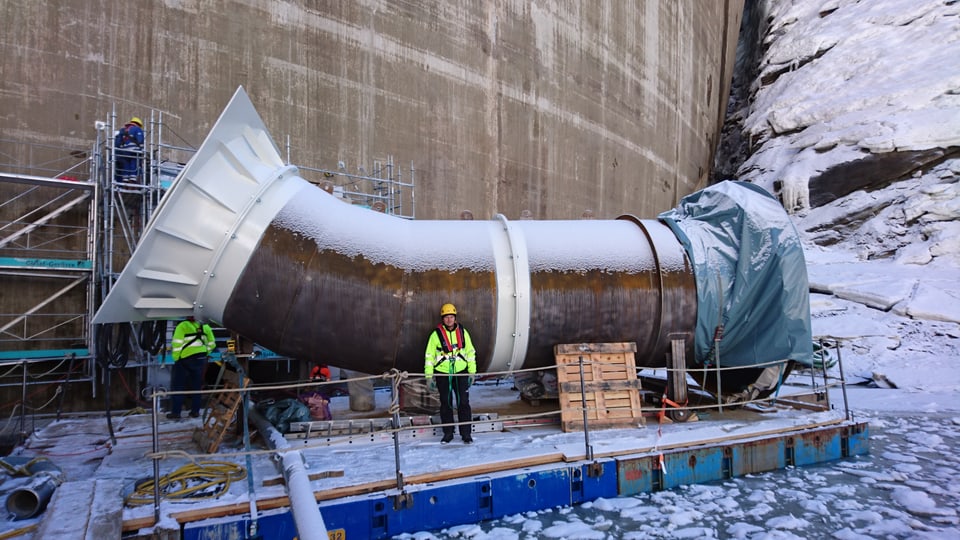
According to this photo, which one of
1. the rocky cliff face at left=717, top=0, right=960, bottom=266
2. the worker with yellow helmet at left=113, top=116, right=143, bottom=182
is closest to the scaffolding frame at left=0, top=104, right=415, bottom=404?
the worker with yellow helmet at left=113, top=116, right=143, bottom=182

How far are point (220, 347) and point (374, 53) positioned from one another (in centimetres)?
703

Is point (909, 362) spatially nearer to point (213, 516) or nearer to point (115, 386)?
point (213, 516)

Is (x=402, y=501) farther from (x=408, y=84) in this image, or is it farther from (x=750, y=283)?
(x=408, y=84)

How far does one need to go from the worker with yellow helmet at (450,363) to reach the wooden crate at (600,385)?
1043 mm

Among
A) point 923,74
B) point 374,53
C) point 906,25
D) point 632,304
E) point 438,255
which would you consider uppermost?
point 906,25

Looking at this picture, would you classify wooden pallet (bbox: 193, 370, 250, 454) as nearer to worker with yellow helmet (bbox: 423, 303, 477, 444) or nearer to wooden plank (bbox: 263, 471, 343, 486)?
wooden plank (bbox: 263, 471, 343, 486)

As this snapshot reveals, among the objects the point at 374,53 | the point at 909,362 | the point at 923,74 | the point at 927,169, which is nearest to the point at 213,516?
the point at 374,53

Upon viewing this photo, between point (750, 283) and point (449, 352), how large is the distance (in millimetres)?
3578

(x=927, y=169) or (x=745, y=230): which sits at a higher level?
(x=927, y=169)

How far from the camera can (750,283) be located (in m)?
6.61

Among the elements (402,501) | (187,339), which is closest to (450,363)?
(402,501)

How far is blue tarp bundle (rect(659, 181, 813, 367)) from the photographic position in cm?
650

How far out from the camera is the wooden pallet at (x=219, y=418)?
5.28 m

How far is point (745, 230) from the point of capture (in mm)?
6637
